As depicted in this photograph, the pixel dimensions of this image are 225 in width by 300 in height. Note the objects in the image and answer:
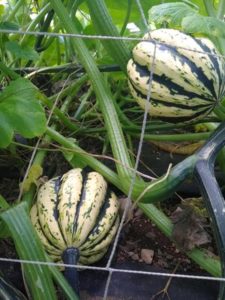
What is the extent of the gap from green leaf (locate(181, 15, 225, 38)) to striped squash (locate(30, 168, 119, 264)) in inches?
14.0

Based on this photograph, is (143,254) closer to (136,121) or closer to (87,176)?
(87,176)

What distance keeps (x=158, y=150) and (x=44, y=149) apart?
1.13 ft

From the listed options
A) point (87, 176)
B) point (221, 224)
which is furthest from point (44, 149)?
point (221, 224)

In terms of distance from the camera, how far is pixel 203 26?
1018 mm

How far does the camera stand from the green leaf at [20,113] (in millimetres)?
1045

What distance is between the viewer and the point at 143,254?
110cm

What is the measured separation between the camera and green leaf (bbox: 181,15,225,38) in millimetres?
1015

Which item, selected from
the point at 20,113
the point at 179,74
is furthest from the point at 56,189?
the point at 179,74

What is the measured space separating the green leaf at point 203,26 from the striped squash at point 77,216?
0.36 m

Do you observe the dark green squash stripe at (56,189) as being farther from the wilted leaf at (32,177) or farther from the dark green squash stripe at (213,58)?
the dark green squash stripe at (213,58)

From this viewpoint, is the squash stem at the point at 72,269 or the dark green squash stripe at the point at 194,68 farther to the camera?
the dark green squash stripe at the point at 194,68

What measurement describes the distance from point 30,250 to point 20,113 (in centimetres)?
28

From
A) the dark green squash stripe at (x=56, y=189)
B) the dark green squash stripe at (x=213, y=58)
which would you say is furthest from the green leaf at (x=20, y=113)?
the dark green squash stripe at (x=213, y=58)

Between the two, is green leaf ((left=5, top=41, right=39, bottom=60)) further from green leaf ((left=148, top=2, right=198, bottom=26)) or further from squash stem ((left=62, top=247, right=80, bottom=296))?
squash stem ((left=62, top=247, right=80, bottom=296))
